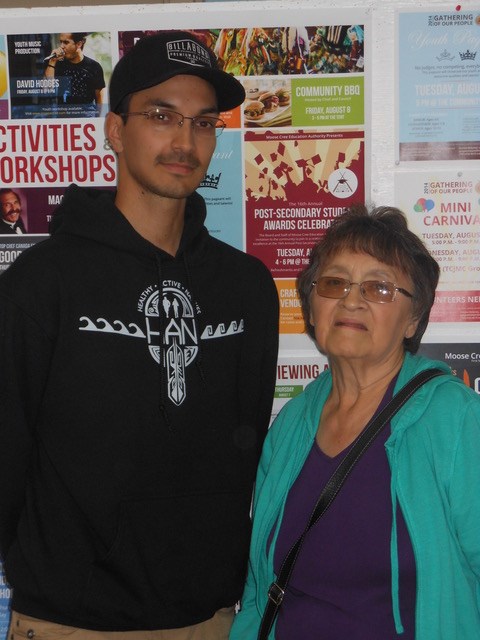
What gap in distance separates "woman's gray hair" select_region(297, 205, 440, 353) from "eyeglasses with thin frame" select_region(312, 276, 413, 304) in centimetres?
7

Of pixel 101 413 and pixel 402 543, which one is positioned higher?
pixel 101 413

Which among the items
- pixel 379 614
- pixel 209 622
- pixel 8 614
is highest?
pixel 379 614

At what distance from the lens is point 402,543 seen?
193cm

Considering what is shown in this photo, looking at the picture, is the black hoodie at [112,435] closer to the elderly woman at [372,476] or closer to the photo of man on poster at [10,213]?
the elderly woman at [372,476]

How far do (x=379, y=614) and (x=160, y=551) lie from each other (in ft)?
1.98

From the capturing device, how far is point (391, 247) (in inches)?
86.2

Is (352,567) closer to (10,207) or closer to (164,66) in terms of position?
(164,66)

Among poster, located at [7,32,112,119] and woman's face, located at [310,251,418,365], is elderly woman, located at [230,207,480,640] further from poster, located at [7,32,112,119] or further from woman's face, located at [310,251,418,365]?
poster, located at [7,32,112,119]

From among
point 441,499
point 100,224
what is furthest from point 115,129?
point 441,499

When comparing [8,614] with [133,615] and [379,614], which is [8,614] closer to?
[133,615]

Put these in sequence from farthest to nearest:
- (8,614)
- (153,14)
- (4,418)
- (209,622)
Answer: (8,614)
(153,14)
(209,622)
(4,418)

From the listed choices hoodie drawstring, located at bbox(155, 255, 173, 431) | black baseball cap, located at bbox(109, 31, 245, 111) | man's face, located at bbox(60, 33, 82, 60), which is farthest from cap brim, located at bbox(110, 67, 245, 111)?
man's face, located at bbox(60, 33, 82, 60)

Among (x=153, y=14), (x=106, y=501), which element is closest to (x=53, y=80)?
(x=153, y=14)

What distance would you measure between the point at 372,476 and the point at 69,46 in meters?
1.85
